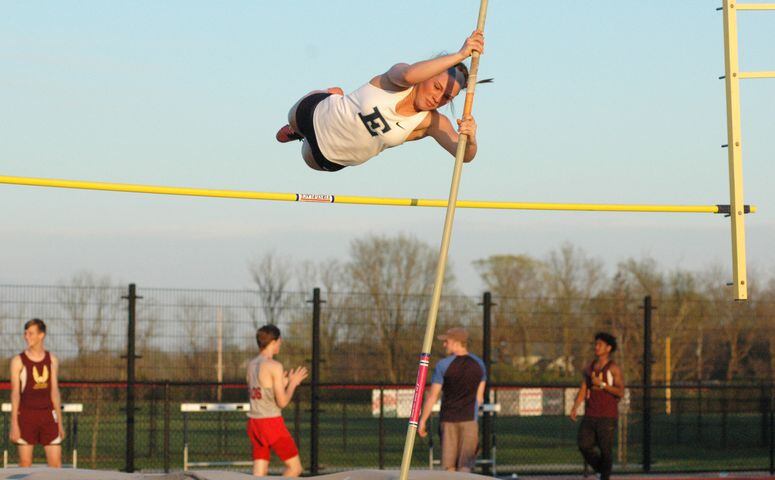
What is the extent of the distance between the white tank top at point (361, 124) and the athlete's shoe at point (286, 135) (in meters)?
0.64

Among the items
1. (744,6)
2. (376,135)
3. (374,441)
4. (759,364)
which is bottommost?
(374,441)

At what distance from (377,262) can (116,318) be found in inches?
598

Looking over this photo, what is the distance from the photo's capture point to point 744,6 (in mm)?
7445

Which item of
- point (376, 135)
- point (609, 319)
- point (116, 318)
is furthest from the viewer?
point (609, 319)

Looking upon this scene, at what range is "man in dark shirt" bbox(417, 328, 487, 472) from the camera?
31.2 ft

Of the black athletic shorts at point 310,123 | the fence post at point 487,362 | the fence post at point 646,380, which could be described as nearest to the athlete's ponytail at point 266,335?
the black athletic shorts at point 310,123

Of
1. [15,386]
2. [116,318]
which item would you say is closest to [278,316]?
[116,318]

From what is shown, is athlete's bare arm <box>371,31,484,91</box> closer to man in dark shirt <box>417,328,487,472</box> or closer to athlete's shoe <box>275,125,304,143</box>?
athlete's shoe <box>275,125,304,143</box>

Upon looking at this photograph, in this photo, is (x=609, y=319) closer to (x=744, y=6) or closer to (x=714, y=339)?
(x=714, y=339)

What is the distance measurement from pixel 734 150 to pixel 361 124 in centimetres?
257

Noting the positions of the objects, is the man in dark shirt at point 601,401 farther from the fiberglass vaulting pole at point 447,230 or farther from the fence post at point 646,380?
the fiberglass vaulting pole at point 447,230

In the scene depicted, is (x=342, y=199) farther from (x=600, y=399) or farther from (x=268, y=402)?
(x=600, y=399)

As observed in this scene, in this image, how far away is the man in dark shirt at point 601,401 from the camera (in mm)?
10273

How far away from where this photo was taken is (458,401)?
376 inches
